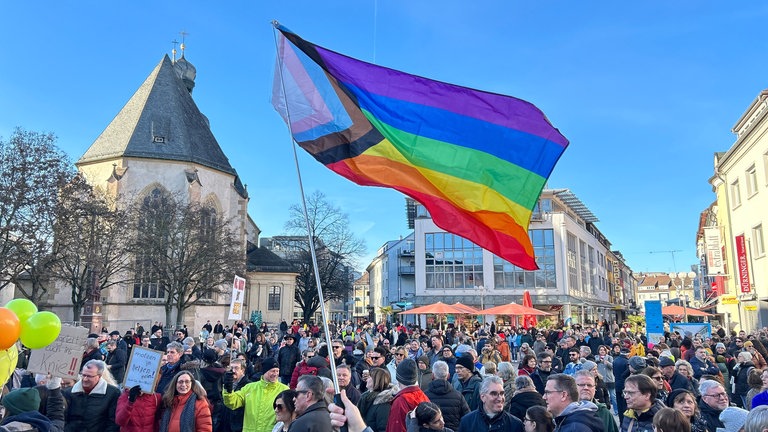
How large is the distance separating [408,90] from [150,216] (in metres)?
34.3

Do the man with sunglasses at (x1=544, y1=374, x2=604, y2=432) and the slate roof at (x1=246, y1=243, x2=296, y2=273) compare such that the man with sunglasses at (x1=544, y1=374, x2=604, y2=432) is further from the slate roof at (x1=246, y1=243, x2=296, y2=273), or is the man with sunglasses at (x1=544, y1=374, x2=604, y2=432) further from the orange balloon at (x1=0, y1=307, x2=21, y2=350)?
the slate roof at (x1=246, y1=243, x2=296, y2=273)

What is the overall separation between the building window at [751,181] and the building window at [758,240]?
165 cm

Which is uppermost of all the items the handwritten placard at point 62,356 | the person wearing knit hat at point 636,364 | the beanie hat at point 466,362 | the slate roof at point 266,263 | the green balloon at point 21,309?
the slate roof at point 266,263

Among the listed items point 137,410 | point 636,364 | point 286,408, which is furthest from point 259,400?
point 636,364

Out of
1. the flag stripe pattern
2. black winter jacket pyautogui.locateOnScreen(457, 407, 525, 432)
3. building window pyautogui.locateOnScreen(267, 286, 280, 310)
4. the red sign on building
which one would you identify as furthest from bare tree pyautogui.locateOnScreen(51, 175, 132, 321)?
the red sign on building

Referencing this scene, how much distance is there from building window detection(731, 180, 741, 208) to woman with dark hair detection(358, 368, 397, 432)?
30248mm

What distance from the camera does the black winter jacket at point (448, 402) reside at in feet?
→ 19.2

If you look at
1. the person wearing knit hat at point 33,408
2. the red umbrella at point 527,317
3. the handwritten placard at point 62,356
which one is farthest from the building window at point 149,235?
the person wearing knit hat at point 33,408

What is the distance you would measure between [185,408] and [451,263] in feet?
145

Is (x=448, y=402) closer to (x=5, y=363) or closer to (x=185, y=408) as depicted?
(x=185, y=408)

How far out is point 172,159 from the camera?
1642 inches

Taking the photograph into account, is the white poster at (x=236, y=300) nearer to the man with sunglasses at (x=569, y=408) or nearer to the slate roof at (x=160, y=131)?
the man with sunglasses at (x=569, y=408)

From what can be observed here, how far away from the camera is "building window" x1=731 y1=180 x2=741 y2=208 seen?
30.3 meters

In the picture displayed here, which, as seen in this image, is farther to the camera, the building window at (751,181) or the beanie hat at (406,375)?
the building window at (751,181)
